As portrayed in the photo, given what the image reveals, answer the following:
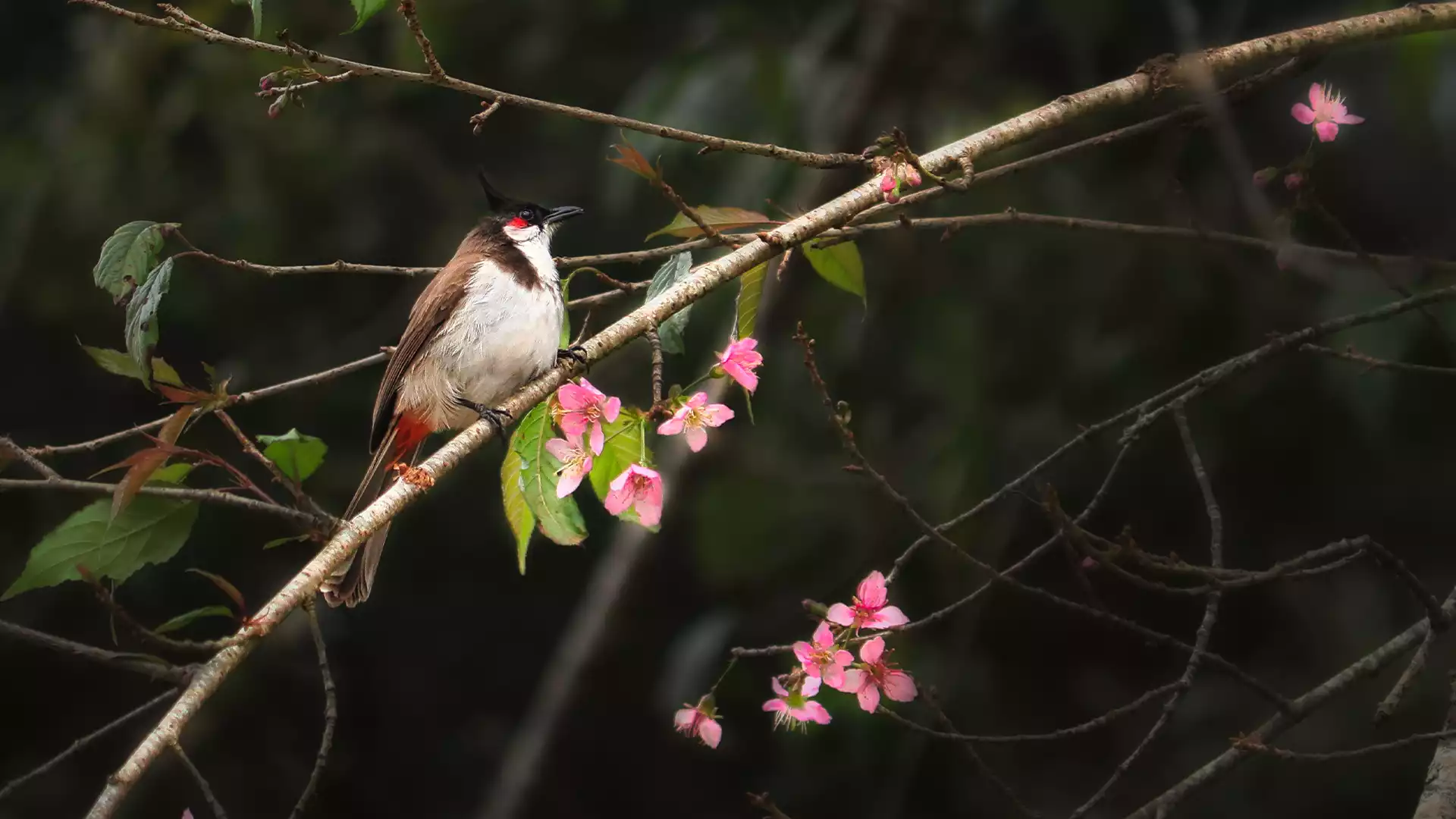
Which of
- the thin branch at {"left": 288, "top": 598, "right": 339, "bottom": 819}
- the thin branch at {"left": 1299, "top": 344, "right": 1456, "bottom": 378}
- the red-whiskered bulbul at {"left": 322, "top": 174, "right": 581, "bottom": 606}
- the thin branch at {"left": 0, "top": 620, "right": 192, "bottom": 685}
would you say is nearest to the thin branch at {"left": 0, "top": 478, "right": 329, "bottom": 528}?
the thin branch at {"left": 288, "top": 598, "right": 339, "bottom": 819}

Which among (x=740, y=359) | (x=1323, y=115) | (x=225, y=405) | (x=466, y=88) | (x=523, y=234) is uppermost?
(x=523, y=234)

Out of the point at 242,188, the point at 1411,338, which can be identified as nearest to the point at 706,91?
the point at 1411,338

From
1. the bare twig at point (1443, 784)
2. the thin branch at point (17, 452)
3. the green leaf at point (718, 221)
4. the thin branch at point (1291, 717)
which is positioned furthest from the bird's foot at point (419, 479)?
the bare twig at point (1443, 784)

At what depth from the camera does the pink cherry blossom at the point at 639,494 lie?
2.18 metres

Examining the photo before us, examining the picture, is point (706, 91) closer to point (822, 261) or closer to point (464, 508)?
point (822, 261)

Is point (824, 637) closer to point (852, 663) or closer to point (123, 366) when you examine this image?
point (852, 663)

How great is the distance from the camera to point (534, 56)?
5.53 meters

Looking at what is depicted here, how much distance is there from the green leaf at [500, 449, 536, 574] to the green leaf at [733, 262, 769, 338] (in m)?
0.42

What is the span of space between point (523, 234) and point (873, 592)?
1780 millimetres

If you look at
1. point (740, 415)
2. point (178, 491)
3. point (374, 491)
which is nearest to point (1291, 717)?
point (178, 491)

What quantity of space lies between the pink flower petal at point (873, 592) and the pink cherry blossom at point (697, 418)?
32 centimetres

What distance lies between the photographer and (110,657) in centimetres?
163

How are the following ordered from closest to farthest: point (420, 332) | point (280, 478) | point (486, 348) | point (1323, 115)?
point (280, 478) → point (1323, 115) → point (486, 348) → point (420, 332)

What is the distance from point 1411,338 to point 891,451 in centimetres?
187
